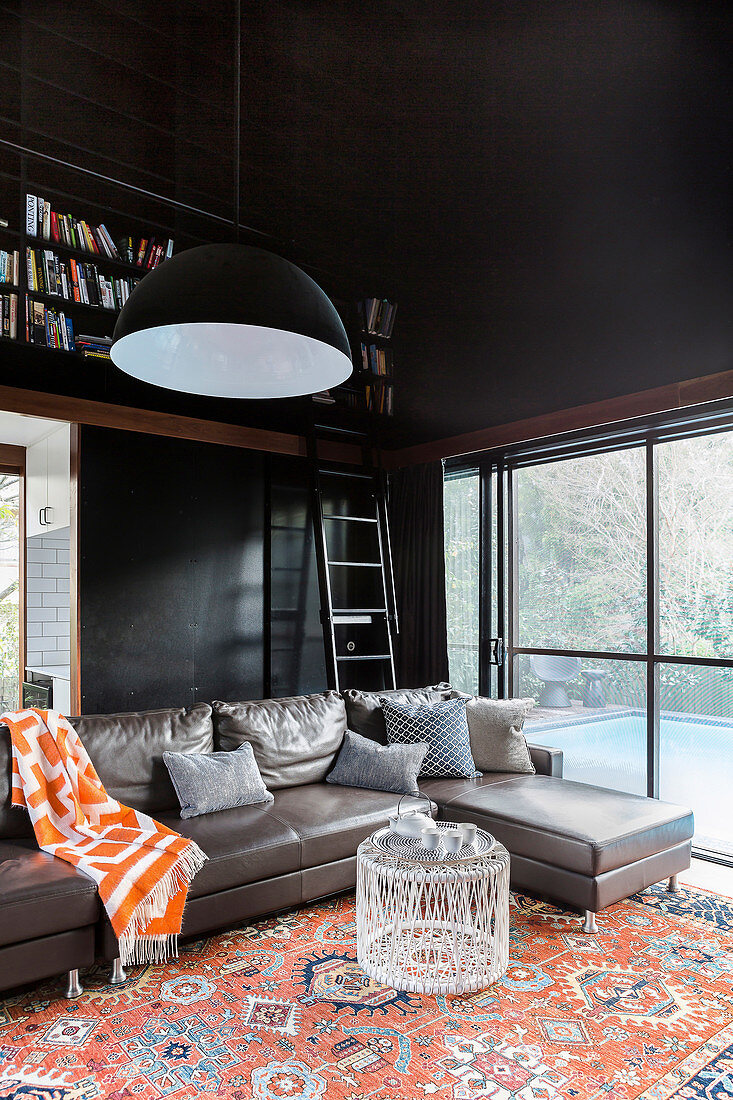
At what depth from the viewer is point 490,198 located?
3883 millimetres

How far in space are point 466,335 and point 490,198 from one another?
1.12m

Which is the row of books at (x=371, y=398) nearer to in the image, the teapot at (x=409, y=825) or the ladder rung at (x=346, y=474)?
the ladder rung at (x=346, y=474)

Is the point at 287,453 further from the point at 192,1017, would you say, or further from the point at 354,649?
the point at 192,1017

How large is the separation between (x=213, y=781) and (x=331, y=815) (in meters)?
0.52

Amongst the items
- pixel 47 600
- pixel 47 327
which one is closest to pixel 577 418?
pixel 47 327

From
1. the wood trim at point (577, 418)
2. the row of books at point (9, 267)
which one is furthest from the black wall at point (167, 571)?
the wood trim at point (577, 418)

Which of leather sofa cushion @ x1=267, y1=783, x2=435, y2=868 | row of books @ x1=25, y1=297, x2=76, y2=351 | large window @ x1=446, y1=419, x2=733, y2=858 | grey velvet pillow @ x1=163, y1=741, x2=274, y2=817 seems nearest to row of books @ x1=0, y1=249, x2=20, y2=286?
row of books @ x1=25, y1=297, x2=76, y2=351

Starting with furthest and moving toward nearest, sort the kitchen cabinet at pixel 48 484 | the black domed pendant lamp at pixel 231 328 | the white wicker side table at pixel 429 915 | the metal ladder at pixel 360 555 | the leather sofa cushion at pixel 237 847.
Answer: the metal ladder at pixel 360 555 < the kitchen cabinet at pixel 48 484 < the leather sofa cushion at pixel 237 847 < the white wicker side table at pixel 429 915 < the black domed pendant lamp at pixel 231 328

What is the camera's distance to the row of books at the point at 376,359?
16.8 ft

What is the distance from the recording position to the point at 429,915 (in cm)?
243

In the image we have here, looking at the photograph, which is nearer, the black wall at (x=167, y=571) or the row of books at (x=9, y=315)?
the row of books at (x=9, y=315)

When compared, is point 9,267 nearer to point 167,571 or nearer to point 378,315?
point 167,571

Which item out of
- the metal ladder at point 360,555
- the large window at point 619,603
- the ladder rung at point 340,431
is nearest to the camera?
the large window at point 619,603

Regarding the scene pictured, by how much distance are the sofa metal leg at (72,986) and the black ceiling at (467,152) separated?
11.2 feet
